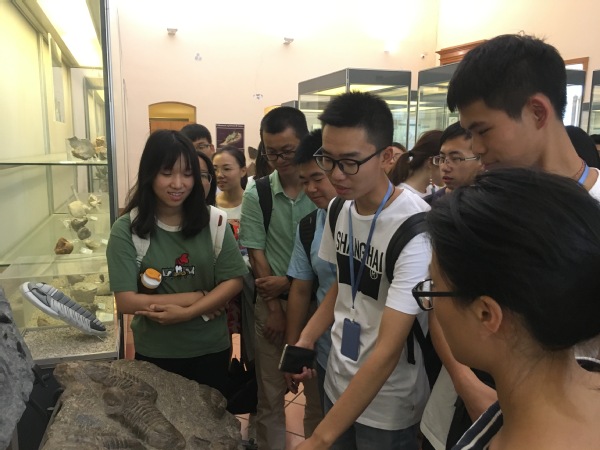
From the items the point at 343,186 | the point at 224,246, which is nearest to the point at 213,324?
the point at 224,246

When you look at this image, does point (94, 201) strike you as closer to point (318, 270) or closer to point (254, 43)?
point (318, 270)

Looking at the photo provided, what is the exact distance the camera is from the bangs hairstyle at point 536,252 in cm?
66

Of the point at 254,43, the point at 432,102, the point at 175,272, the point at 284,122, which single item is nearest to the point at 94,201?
the point at 175,272

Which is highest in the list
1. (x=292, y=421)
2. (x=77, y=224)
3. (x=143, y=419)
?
(x=77, y=224)

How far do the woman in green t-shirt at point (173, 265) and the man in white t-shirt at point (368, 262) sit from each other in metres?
0.68

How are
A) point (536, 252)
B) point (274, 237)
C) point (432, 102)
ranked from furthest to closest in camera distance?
point (432, 102) → point (274, 237) → point (536, 252)

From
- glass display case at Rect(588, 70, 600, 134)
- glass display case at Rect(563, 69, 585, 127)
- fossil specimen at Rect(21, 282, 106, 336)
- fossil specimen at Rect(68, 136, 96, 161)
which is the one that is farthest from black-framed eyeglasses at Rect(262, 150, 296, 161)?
glass display case at Rect(563, 69, 585, 127)

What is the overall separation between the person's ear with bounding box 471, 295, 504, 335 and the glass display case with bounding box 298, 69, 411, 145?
16.7ft

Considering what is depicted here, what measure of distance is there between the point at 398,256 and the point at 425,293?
1.79ft

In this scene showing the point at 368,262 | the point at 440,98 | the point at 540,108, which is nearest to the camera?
the point at 540,108

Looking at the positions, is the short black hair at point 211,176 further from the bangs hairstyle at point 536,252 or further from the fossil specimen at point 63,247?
the bangs hairstyle at point 536,252

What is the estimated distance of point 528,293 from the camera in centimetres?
67

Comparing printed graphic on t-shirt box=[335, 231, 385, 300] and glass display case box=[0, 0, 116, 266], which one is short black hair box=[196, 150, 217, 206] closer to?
glass display case box=[0, 0, 116, 266]

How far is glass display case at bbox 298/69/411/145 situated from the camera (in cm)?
618
